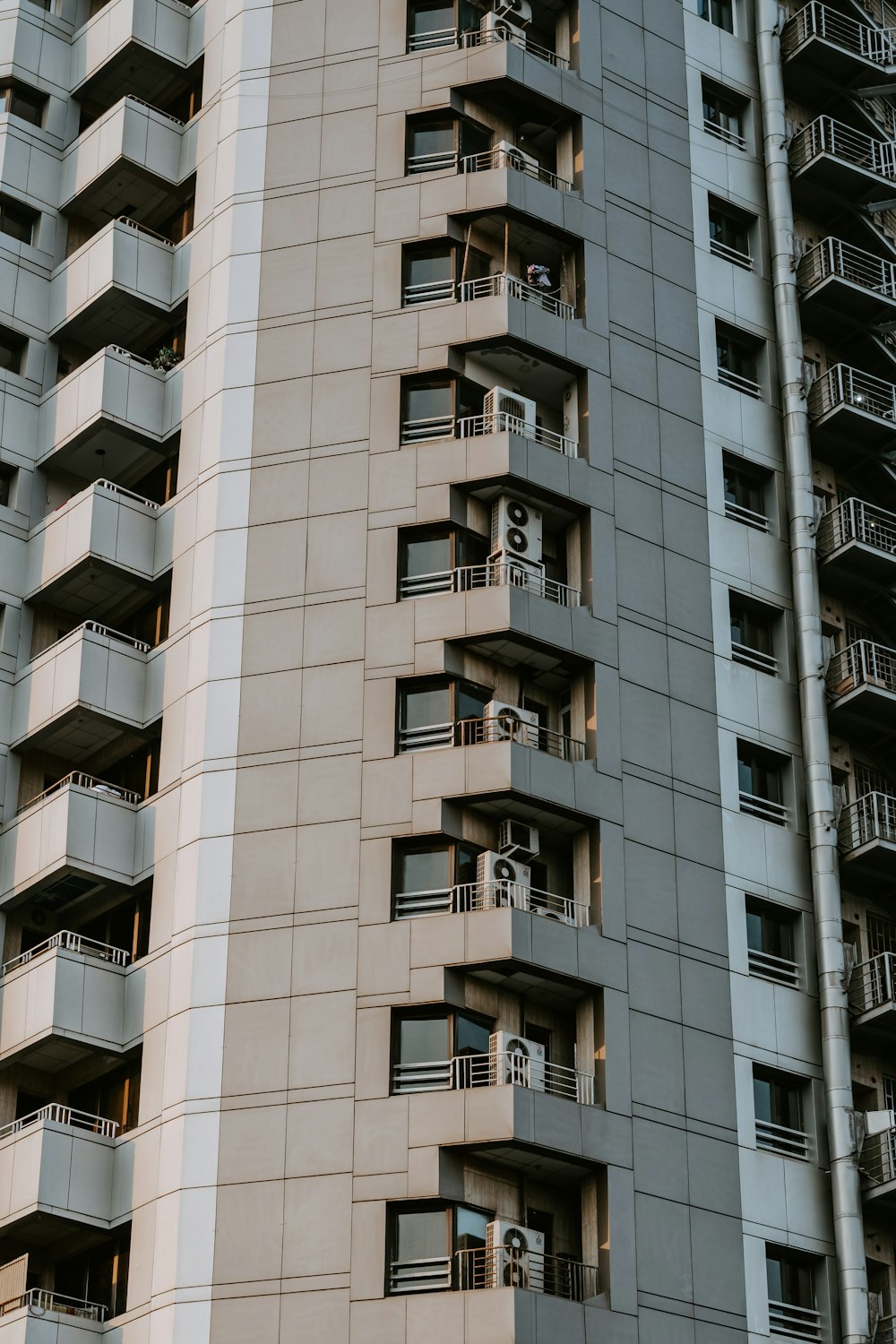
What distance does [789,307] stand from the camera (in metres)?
57.8

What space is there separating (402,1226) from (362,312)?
21976 mm

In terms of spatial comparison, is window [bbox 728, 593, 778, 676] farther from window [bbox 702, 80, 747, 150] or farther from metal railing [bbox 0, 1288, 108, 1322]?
metal railing [bbox 0, 1288, 108, 1322]

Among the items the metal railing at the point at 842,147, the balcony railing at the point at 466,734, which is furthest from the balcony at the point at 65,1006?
the metal railing at the point at 842,147

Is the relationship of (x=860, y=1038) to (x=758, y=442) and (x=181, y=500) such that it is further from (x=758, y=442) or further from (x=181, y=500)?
(x=181, y=500)

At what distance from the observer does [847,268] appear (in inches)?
2365

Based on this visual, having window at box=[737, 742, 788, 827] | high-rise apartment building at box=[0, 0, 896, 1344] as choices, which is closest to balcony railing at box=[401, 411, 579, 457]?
high-rise apartment building at box=[0, 0, 896, 1344]

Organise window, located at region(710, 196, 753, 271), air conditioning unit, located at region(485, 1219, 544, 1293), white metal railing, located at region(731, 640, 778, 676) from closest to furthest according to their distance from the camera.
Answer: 1. air conditioning unit, located at region(485, 1219, 544, 1293)
2. white metal railing, located at region(731, 640, 778, 676)
3. window, located at region(710, 196, 753, 271)

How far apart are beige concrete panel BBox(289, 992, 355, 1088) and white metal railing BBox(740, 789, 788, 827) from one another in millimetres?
11873

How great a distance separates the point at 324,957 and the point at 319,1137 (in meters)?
3.86

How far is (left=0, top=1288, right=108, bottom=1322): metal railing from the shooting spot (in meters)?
46.5

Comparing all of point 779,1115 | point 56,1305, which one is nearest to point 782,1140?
point 779,1115

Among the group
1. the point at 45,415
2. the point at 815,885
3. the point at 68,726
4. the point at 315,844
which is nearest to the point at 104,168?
the point at 45,415

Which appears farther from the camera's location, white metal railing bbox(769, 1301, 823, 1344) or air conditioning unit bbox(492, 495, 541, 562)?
air conditioning unit bbox(492, 495, 541, 562)

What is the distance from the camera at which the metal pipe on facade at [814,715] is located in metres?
47.8
